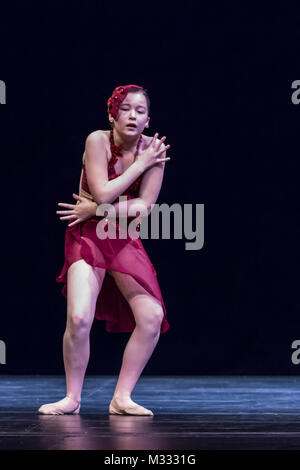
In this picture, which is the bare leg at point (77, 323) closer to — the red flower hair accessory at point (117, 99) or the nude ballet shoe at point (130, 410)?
the nude ballet shoe at point (130, 410)

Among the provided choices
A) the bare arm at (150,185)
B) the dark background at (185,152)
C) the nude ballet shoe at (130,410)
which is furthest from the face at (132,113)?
the dark background at (185,152)

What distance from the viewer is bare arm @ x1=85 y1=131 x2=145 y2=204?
3031mm

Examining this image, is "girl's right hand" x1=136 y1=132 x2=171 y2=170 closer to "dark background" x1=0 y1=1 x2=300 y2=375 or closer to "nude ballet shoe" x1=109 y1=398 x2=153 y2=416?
"nude ballet shoe" x1=109 y1=398 x2=153 y2=416

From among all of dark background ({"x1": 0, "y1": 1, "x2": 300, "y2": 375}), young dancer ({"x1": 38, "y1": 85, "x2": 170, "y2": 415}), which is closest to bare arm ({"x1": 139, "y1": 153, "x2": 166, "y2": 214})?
young dancer ({"x1": 38, "y1": 85, "x2": 170, "y2": 415})

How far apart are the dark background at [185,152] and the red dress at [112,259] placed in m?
1.84

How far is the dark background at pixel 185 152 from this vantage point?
199 inches

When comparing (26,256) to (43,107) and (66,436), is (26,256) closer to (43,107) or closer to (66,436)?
(43,107)

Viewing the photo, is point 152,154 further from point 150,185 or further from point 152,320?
point 152,320

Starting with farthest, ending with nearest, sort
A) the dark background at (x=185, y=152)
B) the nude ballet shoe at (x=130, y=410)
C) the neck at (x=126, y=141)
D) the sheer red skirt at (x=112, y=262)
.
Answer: the dark background at (x=185, y=152), the neck at (x=126, y=141), the sheer red skirt at (x=112, y=262), the nude ballet shoe at (x=130, y=410)

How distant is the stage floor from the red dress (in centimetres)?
37

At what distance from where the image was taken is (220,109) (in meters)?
5.06

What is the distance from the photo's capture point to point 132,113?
10.1 ft
